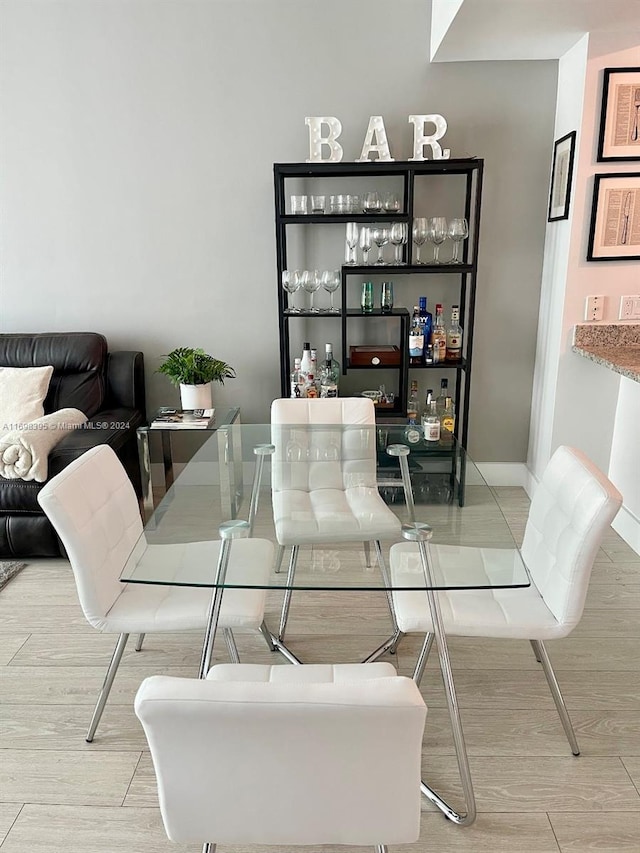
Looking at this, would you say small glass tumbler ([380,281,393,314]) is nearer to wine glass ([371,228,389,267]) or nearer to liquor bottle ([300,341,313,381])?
wine glass ([371,228,389,267])

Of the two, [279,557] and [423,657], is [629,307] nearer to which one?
[423,657]

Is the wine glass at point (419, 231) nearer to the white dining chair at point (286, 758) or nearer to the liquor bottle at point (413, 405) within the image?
the liquor bottle at point (413, 405)

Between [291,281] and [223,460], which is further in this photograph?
[291,281]

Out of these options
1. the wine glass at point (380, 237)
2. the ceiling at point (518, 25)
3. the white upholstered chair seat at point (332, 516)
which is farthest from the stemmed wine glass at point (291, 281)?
the white upholstered chair seat at point (332, 516)

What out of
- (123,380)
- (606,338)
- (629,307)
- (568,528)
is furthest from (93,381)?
(629,307)

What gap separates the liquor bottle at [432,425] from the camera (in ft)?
9.53

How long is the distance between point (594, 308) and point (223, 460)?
198 centimetres

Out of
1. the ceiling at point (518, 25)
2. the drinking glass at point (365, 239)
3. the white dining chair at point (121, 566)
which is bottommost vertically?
the white dining chair at point (121, 566)

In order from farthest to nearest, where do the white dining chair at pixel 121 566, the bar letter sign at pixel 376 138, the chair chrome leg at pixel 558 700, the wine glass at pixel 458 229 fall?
the wine glass at pixel 458 229
the bar letter sign at pixel 376 138
the chair chrome leg at pixel 558 700
the white dining chair at pixel 121 566

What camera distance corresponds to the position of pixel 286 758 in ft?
3.08

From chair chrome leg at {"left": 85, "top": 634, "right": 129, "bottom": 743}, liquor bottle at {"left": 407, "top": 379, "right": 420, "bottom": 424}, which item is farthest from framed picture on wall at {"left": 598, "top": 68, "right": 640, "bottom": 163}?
chair chrome leg at {"left": 85, "top": 634, "right": 129, "bottom": 743}

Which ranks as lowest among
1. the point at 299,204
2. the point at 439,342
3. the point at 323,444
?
the point at 323,444

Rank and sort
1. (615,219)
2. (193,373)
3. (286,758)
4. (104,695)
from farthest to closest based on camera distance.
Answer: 1. (193,373)
2. (615,219)
3. (104,695)
4. (286,758)

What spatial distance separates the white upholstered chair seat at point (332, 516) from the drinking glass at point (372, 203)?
1.62 metres
